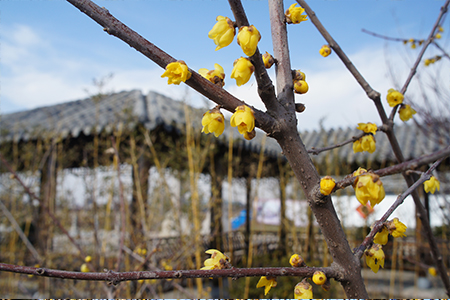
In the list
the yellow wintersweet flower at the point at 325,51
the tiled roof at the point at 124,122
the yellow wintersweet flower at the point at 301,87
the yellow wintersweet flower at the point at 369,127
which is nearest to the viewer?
the yellow wintersweet flower at the point at 301,87

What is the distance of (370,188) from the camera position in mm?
490

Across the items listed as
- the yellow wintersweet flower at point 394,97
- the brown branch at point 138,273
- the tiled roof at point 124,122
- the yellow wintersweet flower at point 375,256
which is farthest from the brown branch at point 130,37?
the tiled roof at point 124,122

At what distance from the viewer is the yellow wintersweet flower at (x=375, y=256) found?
57 cm

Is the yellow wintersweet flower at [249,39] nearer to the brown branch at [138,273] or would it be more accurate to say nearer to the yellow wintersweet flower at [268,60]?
the yellow wintersweet flower at [268,60]

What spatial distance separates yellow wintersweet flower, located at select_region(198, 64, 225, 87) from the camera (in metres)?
0.60


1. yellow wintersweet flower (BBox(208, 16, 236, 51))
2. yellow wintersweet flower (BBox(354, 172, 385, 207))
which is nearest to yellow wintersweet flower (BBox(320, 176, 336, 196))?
yellow wintersweet flower (BBox(354, 172, 385, 207))

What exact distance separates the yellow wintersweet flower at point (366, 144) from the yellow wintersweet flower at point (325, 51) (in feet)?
0.96

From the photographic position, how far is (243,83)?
1.81 feet

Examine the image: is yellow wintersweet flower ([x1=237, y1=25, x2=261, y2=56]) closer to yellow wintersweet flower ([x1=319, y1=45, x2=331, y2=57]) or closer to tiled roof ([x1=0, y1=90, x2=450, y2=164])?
yellow wintersweet flower ([x1=319, y1=45, x2=331, y2=57])

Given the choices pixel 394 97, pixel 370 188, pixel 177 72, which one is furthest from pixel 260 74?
pixel 394 97

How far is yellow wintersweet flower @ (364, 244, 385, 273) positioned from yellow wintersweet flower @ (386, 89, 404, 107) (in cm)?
58

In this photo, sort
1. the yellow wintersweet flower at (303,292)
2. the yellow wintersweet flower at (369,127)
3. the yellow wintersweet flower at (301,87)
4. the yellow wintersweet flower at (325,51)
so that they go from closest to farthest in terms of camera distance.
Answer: the yellow wintersweet flower at (303,292), the yellow wintersweet flower at (301,87), the yellow wintersweet flower at (369,127), the yellow wintersweet flower at (325,51)

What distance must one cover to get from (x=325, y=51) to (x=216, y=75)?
1.73 feet

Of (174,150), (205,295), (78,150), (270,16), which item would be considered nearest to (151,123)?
(174,150)
